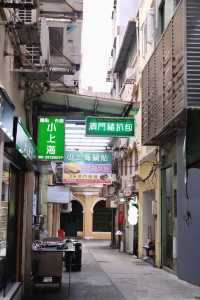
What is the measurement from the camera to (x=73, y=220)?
181 feet

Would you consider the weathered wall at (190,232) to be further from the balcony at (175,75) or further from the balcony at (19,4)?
the balcony at (19,4)

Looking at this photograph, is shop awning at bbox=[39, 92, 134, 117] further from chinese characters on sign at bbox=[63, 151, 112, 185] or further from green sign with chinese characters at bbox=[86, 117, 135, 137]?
chinese characters on sign at bbox=[63, 151, 112, 185]

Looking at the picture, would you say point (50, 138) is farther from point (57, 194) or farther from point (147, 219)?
point (57, 194)

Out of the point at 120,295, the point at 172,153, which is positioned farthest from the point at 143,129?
the point at 120,295

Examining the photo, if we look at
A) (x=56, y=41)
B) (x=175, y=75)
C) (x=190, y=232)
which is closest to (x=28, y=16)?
(x=56, y=41)

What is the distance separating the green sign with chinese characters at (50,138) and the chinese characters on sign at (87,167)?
23.1 ft

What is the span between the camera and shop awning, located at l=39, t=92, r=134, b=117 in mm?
13922

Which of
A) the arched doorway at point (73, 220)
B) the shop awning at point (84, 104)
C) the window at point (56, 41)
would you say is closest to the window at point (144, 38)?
the shop awning at point (84, 104)

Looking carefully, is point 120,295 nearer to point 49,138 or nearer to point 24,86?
point 49,138

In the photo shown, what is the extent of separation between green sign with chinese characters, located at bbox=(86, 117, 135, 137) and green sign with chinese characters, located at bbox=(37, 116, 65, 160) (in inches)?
32.3

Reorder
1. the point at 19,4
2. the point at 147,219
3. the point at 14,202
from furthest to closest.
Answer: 1. the point at 147,219
2. the point at 14,202
3. the point at 19,4

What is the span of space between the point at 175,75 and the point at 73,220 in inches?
1645

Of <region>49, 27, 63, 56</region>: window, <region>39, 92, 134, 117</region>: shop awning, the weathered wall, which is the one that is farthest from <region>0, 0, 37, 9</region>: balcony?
the weathered wall

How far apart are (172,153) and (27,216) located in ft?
23.8
